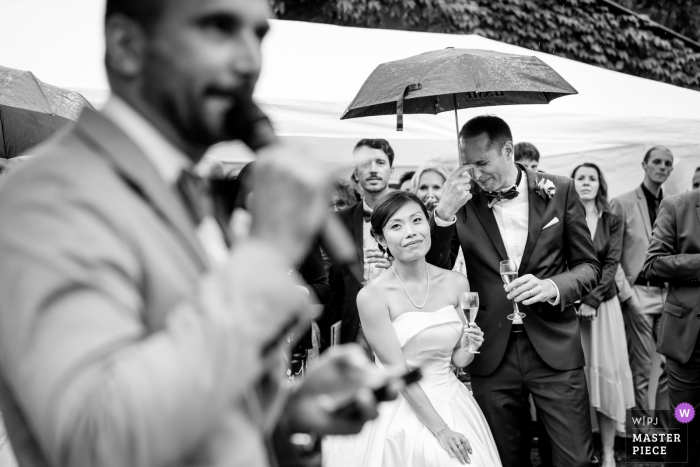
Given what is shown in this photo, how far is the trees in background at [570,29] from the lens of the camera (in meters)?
15.6

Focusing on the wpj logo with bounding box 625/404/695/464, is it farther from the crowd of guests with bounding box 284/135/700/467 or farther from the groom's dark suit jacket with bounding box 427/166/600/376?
the groom's dark suit jacket with bounding box 427/166/600/376

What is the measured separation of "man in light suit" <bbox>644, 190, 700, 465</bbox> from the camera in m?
5.36

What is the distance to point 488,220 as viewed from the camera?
4750 millimetres

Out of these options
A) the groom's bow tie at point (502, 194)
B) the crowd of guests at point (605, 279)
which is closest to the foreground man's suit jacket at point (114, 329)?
the groom's bow tie at point (502, 194)

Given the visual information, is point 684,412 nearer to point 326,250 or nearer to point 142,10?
point 326,250

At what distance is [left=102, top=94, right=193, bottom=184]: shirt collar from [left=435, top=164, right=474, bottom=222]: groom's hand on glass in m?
3.43

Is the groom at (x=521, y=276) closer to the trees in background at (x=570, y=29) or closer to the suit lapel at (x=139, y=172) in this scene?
the suit lapel at (x=139, y=172)

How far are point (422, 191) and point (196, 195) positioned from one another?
215 inches

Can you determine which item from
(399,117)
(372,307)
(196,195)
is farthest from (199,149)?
(399,117)

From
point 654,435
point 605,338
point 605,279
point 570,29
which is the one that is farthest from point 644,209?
point 570,29

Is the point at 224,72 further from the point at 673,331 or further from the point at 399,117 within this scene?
the point at 673,331

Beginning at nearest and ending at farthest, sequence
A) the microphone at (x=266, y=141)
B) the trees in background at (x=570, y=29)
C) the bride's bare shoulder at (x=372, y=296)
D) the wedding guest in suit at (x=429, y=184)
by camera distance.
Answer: the microphone at (x=266, y=141), the bride's bare shoulder at (x=372, y=296), the wedding guest in suit at (x=429, y=184), the trees in background at (x=570, y=29)

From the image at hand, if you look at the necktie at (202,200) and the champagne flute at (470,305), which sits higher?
the necktie at (202,200)

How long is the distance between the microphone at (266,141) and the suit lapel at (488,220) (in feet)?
12.0
